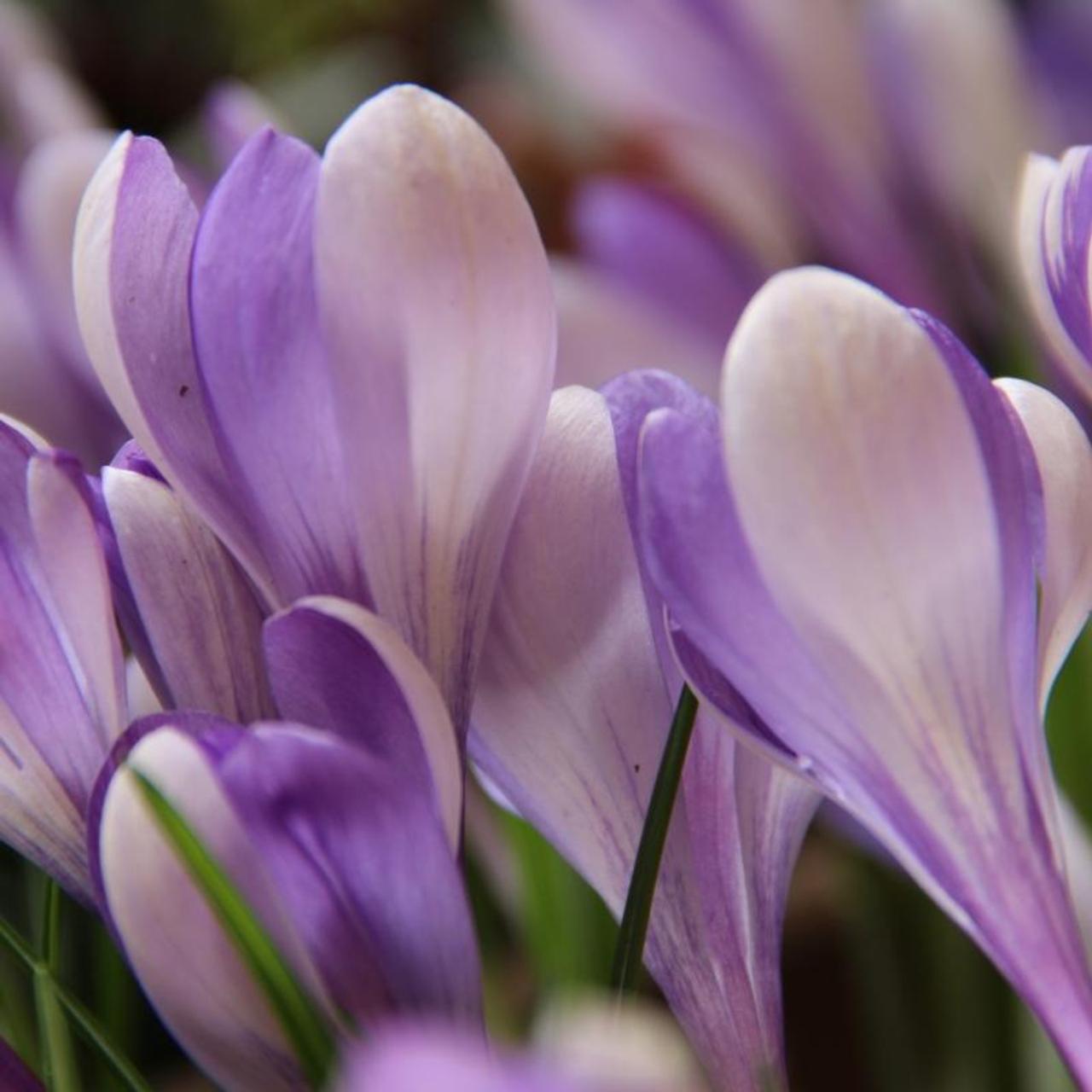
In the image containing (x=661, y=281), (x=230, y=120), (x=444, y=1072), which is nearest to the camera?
(x=444, y=1072)

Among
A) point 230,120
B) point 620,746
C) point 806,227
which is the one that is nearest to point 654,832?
point 620,746

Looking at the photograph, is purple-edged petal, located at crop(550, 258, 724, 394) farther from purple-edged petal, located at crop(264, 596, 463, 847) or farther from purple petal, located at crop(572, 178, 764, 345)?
purple-edged petal, located at crop(264, 596, 463, 847)

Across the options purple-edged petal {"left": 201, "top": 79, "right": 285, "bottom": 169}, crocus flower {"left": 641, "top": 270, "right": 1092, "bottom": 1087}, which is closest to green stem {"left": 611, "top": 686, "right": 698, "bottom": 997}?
crocus flower {"left": 641, "top": 270, "right": 1092, "bottom": 1087}

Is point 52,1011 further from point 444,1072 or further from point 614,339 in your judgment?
point 614,339

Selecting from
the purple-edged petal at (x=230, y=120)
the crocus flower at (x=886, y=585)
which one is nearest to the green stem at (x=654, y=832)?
the crocus flower at (x=886, y=585)

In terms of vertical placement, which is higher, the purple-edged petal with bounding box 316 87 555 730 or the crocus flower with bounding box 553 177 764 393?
the crocus flower with bounding box 553 177 764 393

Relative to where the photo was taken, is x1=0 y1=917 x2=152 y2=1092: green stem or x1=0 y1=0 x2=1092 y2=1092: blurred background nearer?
x1=0 y1=917 x2=152 y2=1092: green stem

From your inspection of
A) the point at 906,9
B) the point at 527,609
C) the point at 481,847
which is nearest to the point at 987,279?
the point at 906,9

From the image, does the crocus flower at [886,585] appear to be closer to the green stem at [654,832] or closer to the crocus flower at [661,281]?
the green stem at [654,832]
